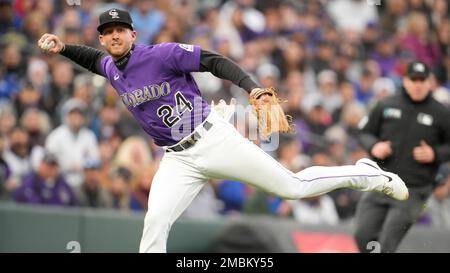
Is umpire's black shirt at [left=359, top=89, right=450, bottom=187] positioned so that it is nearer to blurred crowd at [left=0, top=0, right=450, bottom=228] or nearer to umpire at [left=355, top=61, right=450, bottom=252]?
umpire at [left=355, top=61, right=450, bottom=252]

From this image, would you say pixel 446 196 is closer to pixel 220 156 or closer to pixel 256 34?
pixel 256 34

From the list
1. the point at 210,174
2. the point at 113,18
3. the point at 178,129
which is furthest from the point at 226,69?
the point at 113,18

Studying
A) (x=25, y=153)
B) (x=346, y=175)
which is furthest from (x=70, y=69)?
(x=346, y=175)

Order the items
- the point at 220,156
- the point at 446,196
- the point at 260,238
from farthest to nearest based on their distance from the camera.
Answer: the point at 446,196
the point at 260,238
the point at 220,156

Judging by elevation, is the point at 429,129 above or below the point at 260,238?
above

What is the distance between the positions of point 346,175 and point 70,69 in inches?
232

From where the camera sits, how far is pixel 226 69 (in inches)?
261

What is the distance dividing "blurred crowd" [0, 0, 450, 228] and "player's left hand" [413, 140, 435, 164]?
3446 mm

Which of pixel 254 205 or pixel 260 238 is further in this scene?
pixel 254 205

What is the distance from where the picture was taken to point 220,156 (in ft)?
22.2

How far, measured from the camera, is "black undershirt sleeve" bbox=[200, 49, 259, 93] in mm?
6539

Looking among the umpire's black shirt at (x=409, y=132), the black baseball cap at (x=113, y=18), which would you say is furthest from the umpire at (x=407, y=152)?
the black baseball cap at (x=113, y=18)

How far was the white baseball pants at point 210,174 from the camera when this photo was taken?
6.75m

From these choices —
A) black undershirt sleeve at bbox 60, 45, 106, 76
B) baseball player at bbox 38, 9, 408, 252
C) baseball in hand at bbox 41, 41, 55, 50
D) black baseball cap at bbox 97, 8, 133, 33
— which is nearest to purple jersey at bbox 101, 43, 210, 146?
baseball player at bbox 38, 9, 408, 252
